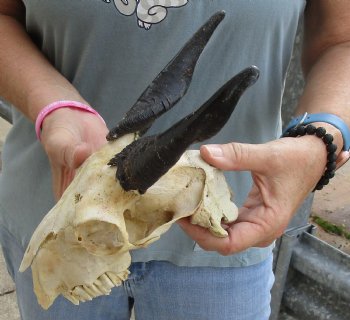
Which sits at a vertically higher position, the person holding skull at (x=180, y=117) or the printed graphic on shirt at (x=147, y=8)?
the printed graphic on shirt at (x=147, y=8)

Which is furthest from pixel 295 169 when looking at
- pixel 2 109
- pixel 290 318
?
pixel 2 109

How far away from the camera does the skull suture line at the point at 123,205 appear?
135cm

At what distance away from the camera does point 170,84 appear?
4.40 ft

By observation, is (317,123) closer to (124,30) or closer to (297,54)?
(124,30)

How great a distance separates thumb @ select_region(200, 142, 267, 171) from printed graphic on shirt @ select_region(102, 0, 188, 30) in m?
0.39

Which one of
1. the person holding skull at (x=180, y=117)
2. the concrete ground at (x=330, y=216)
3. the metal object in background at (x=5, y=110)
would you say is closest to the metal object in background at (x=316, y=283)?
the person holding skull at (x=180, y=117)

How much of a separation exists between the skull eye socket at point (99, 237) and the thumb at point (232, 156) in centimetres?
25

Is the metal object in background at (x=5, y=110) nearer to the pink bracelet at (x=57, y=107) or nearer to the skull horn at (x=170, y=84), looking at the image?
the pink bracelet at (x=57, y=107)

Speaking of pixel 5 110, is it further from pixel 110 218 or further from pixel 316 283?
pixel 110 218

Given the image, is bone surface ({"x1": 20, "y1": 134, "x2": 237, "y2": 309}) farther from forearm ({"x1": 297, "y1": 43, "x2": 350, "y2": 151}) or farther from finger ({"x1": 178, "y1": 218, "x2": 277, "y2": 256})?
forearm ({"x1": 297, "y1": 43, "x2": 350, "y2": 151})

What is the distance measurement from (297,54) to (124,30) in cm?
98

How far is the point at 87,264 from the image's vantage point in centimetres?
146

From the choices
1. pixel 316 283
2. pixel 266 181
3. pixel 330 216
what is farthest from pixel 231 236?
pixel 330 216

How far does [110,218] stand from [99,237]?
63 millimetres
